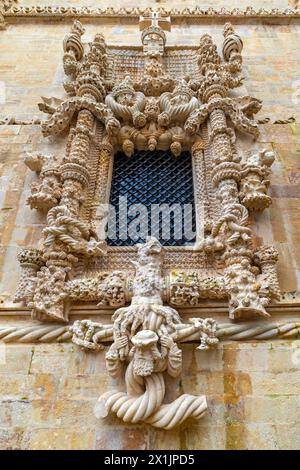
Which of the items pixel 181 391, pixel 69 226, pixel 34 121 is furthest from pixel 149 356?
pixel 34 121

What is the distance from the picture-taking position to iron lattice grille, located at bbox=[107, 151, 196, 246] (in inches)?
221

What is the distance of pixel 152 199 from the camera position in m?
6.08

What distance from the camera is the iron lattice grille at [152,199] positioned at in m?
5.62

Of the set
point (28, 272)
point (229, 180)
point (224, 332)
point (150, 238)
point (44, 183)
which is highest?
point (229, 180)

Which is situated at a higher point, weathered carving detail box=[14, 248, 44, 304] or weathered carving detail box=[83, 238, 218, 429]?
weathered carving detail box=[14, 248, 44, 304]

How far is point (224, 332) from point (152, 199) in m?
2.45

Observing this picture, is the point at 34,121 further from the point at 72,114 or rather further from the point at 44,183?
the point at 44,183

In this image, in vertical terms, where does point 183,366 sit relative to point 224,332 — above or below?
below

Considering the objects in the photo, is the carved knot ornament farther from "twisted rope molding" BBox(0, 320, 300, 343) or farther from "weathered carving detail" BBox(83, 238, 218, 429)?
"twisted rope molding" BBox(0, 320, 300, 343)

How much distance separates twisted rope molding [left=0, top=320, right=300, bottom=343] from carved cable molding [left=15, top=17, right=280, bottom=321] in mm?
145

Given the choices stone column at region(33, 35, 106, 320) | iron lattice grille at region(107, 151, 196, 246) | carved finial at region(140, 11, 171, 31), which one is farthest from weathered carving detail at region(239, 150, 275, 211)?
carved finial at region(140, 11, 171, 31)

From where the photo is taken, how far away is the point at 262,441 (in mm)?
3682
